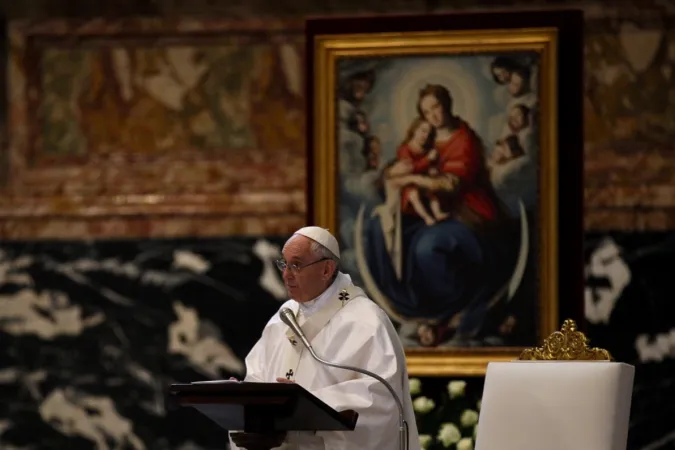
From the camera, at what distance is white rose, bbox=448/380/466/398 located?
8234mm

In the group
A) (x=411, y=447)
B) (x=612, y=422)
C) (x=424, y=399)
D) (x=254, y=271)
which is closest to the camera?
(x=612, y=422)

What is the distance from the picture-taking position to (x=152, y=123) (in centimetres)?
910

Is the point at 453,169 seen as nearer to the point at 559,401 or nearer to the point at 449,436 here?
the point at 449,436

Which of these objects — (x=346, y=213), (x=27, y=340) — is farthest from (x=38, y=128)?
(x=346, y=213)

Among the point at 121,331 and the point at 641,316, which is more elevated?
the point at 641,316

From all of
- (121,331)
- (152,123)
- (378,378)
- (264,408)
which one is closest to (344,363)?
(378,378)

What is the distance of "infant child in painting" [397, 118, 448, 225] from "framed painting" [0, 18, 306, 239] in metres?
0.75

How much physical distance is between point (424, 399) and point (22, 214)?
9.09ft

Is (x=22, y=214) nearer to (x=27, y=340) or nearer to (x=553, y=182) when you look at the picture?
(x=27, y=340)

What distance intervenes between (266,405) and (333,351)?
87 centimetres

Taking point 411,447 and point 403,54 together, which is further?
point 403,54

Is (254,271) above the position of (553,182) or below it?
below

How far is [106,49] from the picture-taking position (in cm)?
915

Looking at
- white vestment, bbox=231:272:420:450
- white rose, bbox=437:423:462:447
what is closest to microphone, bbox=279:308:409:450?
white vestment, bbox=231:272:420:450
